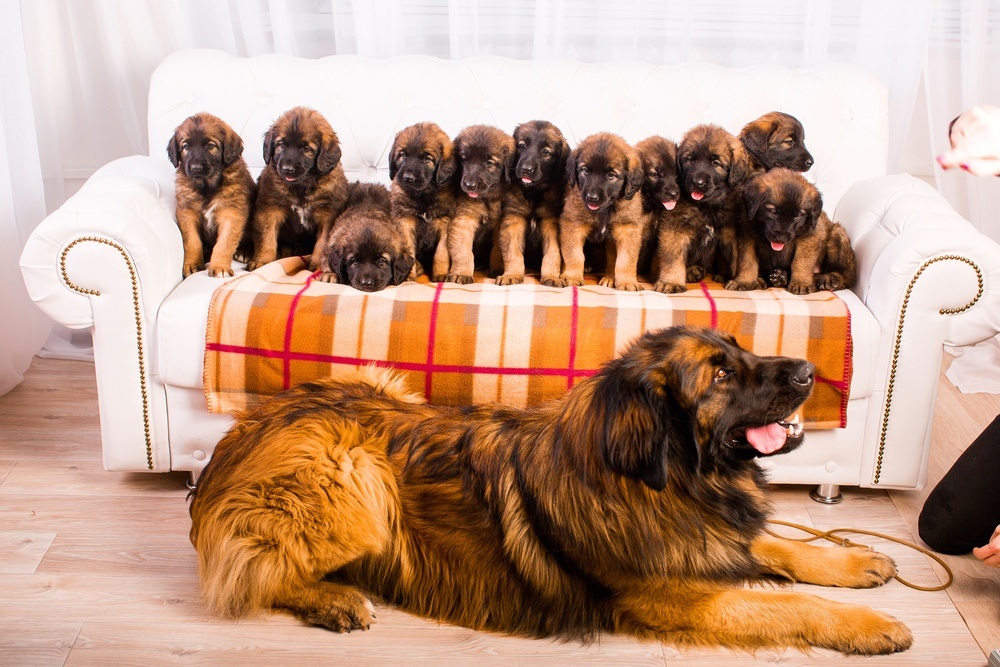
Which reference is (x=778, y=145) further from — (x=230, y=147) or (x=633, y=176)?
(x=230, y=147)

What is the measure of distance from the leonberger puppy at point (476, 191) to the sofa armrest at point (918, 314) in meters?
1.42

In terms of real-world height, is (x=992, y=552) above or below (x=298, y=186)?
below

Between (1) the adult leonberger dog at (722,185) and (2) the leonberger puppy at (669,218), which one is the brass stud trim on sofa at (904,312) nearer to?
(1) the adult leonberger dog at (722,185)

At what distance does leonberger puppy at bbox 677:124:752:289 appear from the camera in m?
3.51

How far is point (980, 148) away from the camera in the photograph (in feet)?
5.92

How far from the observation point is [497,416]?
8.37ft

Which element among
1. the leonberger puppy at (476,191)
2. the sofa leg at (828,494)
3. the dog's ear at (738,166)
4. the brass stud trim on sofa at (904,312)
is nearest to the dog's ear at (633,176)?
the dog's ear at (738,166)

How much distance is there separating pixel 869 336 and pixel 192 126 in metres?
2.61

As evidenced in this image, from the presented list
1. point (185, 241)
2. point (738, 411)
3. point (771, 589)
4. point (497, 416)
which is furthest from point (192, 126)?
point (771, 589)

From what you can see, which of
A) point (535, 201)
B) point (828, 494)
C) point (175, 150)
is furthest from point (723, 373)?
point (175, 150)

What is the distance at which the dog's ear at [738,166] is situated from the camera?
3557 mm

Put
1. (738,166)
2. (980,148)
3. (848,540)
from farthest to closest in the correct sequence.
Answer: (738,166) < (848,540) < (980,148)

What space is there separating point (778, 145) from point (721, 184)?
1.19ft

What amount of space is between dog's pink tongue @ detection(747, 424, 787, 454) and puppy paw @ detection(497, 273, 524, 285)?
4.65ft
